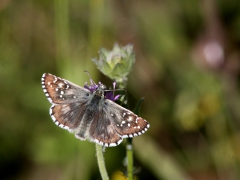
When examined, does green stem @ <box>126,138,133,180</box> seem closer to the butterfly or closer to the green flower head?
the butterfly

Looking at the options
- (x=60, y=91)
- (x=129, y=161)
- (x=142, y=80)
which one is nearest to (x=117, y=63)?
(x=60, y=91)

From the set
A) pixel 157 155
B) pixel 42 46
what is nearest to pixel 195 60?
pixel 157 155

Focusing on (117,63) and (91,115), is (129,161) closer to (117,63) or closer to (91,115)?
(91,115)

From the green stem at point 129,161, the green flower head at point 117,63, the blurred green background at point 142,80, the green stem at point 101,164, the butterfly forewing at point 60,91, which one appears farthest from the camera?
the blurred green background at point 142,80

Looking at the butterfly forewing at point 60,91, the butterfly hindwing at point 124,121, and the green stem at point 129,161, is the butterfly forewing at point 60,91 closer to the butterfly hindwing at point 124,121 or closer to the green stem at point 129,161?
the butterfly hindwing at point 124,121

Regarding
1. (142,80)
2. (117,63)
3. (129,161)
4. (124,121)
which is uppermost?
(117,63)

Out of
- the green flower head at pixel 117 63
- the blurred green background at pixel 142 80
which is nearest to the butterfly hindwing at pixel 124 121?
the green flower head at pixel 117 63
